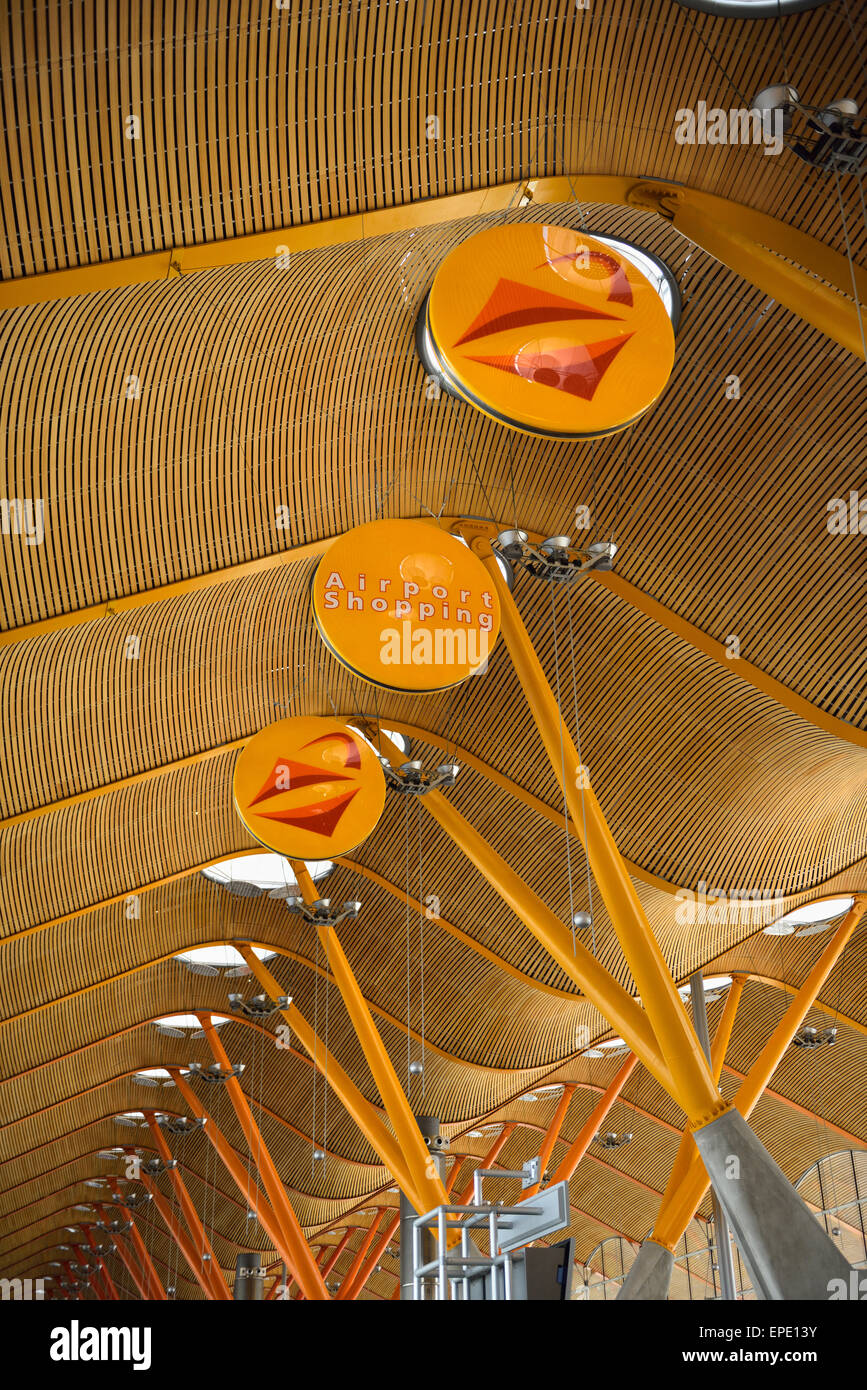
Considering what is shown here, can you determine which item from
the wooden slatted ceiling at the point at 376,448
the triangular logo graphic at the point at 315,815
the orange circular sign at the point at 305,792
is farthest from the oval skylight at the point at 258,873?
the wooden slatted ceiling at the point at 376,448

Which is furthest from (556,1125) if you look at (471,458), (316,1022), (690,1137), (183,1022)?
(471,458)

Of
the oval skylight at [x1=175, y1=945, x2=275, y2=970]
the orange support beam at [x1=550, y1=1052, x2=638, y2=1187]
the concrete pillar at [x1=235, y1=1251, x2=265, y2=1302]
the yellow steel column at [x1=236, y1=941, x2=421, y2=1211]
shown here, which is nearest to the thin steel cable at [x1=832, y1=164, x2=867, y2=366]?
the yellow steel column at [x1=236, y1=941, x2=421, y2=1211]

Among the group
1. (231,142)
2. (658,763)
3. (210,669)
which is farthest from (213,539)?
(658,763)

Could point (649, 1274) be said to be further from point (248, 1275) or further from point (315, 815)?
point (248, 1275)

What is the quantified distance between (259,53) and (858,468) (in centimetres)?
1033

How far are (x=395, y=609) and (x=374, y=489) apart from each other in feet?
13.5

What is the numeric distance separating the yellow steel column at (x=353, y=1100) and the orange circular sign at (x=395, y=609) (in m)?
13.2

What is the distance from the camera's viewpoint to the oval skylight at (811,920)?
97.9 ft

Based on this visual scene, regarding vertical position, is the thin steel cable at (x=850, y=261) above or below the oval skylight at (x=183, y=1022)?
above

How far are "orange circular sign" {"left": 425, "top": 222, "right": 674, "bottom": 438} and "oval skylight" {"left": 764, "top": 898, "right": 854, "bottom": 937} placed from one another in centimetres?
2246

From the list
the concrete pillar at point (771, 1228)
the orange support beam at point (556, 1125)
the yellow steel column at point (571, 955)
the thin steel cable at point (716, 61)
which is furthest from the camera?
the orange support beam at point (556, 1125)

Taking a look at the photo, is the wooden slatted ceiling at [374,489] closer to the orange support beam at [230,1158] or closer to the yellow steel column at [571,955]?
the yellow steel column at [571,955]
